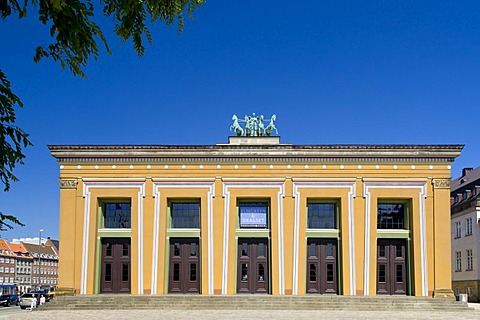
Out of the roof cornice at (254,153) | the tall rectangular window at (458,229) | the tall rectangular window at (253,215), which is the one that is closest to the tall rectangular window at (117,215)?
the roof cornice at (254,153)

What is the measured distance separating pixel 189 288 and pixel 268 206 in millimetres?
7843

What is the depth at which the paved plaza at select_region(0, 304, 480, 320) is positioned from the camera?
33469 mm

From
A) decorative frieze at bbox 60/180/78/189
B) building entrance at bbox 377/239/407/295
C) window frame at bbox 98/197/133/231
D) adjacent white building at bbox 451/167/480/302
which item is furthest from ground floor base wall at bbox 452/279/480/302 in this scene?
decorative frieze at bbox 60/180/78/189

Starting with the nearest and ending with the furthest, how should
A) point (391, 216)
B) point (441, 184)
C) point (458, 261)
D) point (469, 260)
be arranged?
point (441, 184)
point (391, 216)
point (469, 260)
point (458, 261)

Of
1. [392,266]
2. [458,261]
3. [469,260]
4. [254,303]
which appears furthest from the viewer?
[458,261]

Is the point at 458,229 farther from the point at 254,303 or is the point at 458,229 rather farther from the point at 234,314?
the point at 234,314

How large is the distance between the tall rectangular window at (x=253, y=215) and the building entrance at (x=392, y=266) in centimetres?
809

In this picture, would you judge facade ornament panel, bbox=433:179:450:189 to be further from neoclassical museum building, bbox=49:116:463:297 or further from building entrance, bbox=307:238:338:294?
building entrance, bbox=307:238:338:294

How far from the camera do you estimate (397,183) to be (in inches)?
1732

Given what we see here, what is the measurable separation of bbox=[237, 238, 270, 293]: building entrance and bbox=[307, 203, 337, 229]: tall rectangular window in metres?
3.52

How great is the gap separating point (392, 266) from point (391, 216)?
3.46m

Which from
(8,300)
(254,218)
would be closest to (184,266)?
(254,218)

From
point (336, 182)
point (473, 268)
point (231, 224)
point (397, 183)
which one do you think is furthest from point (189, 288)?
point (473, 268)

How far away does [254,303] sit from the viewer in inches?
1566
